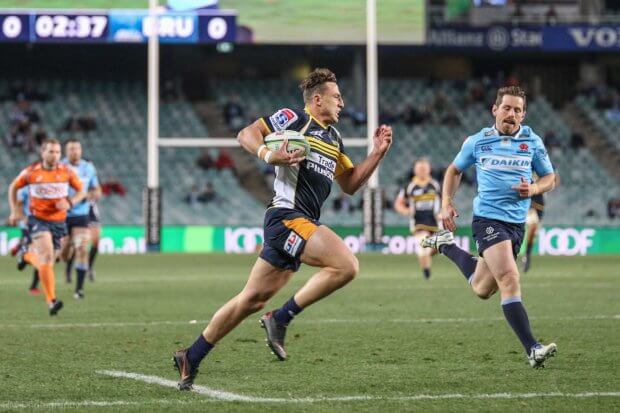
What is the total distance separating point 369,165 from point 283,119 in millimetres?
715

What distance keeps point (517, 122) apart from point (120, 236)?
24.1 m

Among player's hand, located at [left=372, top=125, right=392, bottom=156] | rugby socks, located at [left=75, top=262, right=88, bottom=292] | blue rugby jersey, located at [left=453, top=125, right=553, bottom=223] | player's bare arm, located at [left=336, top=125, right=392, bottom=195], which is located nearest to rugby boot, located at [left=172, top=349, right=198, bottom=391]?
player's bare arm, located at [left=336, top=125, right=392, bottom=195]

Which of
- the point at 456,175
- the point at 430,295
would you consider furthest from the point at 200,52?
the point at 456,175

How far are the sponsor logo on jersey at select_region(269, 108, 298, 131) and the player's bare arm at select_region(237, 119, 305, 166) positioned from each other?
8cm

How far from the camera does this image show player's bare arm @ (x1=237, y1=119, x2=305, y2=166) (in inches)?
309

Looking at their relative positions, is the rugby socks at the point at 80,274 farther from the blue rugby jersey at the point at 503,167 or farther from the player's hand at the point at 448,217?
the blue rugby jersey at the point at 503,167

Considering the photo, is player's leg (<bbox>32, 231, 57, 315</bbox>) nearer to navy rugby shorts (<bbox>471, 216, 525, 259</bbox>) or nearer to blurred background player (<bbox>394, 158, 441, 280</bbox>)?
navy rugby shorts (<bbox>471, 216, 525, 259</bbox>)

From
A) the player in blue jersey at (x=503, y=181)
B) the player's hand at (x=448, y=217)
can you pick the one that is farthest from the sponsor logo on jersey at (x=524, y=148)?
the player's hand at (x=448, y=217)

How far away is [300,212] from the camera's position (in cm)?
836

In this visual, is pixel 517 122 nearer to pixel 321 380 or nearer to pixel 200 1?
pixel 321 380

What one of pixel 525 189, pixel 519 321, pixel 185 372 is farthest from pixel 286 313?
pixel 525 189

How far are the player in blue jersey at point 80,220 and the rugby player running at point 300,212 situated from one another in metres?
9.59

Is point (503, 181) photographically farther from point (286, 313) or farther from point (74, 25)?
point (74, 25)

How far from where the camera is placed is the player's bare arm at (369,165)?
8.38 meters
